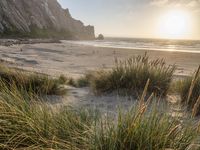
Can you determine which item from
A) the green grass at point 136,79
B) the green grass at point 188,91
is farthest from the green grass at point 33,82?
the green grass at point 188,91

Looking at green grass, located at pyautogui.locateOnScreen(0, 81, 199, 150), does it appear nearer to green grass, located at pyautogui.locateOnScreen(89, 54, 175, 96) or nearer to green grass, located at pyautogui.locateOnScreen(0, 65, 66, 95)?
green grass, located at pyautogui.locateOnScreen(0, 65, 66, 95)

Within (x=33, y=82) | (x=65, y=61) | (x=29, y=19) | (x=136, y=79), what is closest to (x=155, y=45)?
(x=29, y=19)

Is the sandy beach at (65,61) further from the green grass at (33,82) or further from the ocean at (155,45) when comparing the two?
the ocean at (155,45)

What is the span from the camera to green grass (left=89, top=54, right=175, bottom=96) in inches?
240

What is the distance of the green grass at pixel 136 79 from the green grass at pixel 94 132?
3.31 m

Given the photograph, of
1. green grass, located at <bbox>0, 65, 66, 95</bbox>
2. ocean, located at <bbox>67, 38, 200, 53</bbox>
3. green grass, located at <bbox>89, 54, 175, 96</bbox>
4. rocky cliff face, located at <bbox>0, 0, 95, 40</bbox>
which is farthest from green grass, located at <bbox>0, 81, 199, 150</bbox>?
rocky cliff face, located at <bbox>0, 0, 95, 40</bbox>

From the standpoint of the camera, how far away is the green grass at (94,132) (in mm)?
2215

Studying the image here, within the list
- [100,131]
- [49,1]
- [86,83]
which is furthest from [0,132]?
[49,1]

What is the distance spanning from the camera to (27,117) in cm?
266

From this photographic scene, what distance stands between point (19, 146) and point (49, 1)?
8439 cm

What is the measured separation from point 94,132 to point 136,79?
12.4 feet

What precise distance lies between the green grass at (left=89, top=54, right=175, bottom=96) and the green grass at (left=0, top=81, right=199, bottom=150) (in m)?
3.31

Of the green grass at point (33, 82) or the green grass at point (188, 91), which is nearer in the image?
the green grass at point (188, 91)

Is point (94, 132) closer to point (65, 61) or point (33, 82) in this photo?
point (33, 82)
